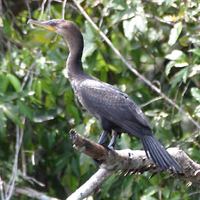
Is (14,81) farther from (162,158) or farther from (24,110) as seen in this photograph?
(162,158)

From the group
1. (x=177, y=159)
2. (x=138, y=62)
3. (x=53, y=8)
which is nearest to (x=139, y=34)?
(x=138, y=62)

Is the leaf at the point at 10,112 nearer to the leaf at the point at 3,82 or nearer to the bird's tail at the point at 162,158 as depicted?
the leaf at the point at 3,82

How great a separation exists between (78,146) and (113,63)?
7.45ft

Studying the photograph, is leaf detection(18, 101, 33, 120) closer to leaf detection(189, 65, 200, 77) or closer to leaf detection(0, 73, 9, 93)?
leaf detection(0, 73, 9, 93)

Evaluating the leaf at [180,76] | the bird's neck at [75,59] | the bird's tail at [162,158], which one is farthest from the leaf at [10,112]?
the bird's tail at [162,158]

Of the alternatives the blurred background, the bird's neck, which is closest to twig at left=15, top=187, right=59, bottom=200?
the blurred background

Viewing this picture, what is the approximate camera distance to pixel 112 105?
4809mm

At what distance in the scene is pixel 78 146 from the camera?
3848 mm

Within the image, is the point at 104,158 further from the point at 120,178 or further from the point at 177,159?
the point at 120,178

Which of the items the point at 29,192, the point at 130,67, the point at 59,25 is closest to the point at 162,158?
the point at 59,25

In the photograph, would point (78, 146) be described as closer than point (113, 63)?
Yes

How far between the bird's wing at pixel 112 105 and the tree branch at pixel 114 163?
262 millimetres

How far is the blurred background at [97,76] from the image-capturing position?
218 inches

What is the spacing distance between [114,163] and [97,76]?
1.93 meters
